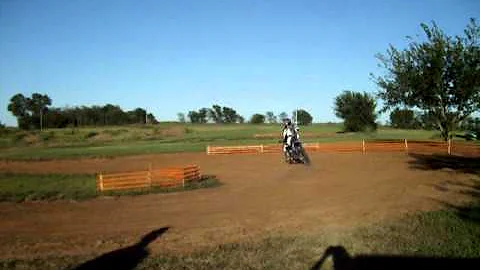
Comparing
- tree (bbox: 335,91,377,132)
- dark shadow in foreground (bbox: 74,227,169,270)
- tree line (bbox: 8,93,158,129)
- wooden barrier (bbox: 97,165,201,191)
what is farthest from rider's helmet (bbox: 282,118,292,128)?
tree line (bbox: 8,93,158,129)

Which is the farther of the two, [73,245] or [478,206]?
[478,206]

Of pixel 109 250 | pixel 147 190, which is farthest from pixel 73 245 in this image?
pixel 147 190

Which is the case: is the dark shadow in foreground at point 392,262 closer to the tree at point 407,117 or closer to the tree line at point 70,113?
the tree at point 407,117

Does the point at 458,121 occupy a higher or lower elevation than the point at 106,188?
higher

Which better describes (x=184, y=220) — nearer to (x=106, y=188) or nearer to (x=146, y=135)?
(x=106, y=188)

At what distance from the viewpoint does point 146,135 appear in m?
96.9

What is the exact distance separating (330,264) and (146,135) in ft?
298

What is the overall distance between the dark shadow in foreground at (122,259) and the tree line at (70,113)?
5098 inches

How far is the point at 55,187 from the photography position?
25.1 metres

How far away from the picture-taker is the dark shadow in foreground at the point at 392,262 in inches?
329

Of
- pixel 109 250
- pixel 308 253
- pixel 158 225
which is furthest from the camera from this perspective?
pixel 158 225

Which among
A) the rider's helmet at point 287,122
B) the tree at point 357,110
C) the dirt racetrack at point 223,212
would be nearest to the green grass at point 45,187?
the dirt racetrack at point 223,212

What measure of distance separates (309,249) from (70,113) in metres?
153

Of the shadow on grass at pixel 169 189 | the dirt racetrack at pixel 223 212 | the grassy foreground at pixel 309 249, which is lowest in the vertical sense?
the shadow on grass at pixel 169 189
